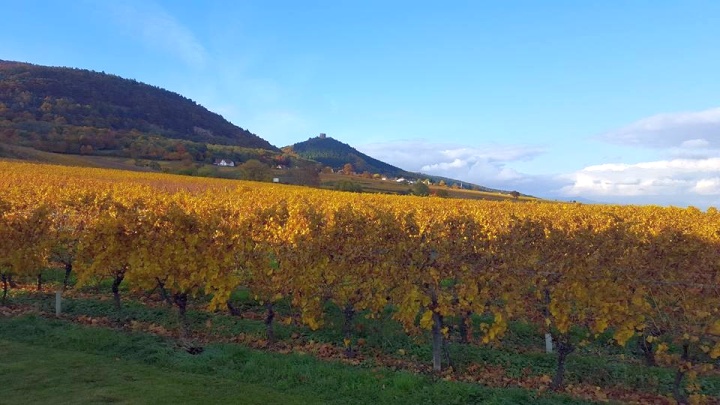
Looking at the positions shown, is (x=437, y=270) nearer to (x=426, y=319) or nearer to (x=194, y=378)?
(x=426, y=319)

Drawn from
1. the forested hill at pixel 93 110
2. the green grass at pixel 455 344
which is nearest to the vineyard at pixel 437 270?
the green grass at pixel 455 344

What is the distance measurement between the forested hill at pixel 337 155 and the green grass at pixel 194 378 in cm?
11097

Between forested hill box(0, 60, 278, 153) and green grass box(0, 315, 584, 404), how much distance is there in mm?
75761

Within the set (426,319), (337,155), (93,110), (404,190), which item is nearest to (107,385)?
(426,319)

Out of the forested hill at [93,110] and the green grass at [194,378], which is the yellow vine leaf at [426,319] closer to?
the green grass at [194,378]

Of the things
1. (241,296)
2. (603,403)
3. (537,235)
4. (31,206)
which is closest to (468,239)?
(537,235)

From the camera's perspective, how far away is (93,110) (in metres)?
97.6

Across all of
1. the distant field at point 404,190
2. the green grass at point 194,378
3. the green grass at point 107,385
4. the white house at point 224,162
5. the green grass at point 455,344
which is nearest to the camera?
the green grass at point 107,385

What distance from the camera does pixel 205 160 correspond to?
82000 mm

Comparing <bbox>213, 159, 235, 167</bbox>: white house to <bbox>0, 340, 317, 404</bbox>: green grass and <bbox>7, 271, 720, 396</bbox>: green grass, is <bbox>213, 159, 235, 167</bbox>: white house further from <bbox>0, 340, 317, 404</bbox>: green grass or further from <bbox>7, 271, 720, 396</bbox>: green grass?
<bbox>0, 340, 317, 404</bbox>: green grass

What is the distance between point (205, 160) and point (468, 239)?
79.0 m

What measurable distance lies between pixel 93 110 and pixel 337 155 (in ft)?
230

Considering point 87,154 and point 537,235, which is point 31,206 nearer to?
point 537,235

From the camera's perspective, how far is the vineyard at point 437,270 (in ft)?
24.2
